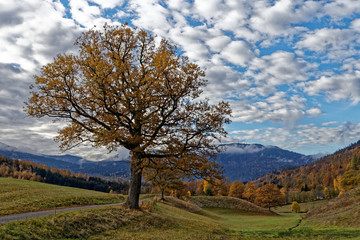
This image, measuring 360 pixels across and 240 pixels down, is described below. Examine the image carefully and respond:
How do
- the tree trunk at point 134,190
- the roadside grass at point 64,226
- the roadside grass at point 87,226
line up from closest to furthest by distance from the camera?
1. the roadside grass at point 64,226
2. the roadside grass at point 87,226
3. the tree trunk at point 134,190

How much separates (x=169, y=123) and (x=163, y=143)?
2.14 meters

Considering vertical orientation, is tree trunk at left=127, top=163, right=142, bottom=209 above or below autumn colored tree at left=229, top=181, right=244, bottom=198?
above

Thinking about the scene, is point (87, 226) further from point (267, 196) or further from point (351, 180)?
point (351, 180)

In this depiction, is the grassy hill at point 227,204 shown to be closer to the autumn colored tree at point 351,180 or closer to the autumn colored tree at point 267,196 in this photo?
the autumn colored tree at point 267,196

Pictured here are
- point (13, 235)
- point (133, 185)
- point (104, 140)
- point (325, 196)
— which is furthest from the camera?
point (325, 196)

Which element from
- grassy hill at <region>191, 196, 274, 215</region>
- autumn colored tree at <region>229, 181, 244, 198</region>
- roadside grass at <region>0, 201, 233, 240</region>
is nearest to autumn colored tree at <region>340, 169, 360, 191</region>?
grassy hill at <region>191, 196, 274, 215</region>

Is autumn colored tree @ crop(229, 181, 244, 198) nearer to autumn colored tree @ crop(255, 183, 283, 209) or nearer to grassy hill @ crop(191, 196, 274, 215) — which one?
autumn colored tree @ crop(255, 183, 283, 209)

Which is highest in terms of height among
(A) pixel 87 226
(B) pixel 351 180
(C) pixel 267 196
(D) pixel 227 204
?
(B) pixel 351 180

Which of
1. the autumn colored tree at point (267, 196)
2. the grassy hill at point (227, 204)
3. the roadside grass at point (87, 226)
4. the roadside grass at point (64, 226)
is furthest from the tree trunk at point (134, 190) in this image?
the autumn colored tree at point (267, 196)

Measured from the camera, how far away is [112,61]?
24266 millimetres

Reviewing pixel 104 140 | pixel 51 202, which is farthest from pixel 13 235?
pixel 51 202

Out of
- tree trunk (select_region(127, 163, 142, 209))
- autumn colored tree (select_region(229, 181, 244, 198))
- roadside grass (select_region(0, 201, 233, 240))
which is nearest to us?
roadside grass (select_region(0, 201, 233, 240))

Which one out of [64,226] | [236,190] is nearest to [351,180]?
[236,190]

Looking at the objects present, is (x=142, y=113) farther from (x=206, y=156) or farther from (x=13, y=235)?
(x=13, y=235)
